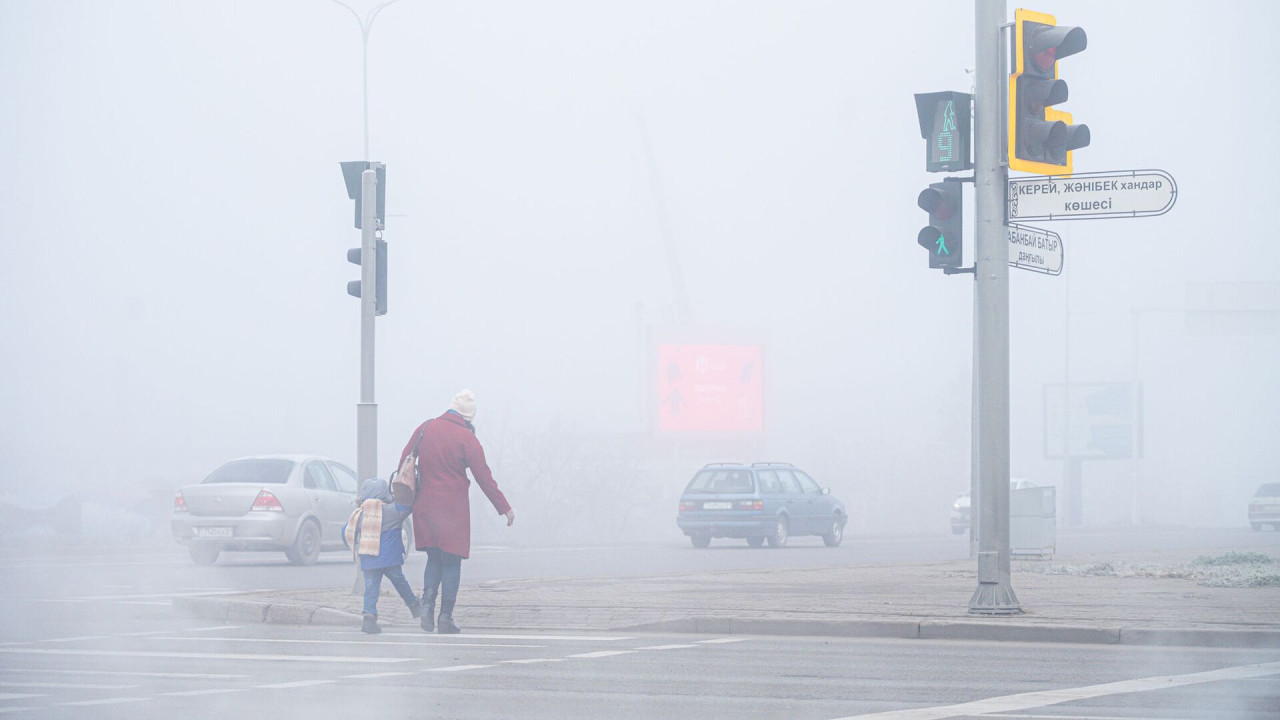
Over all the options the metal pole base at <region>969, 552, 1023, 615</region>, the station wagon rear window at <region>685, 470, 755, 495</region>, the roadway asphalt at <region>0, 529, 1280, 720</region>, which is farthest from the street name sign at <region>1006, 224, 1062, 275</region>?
the station wagon rear window at <region>685, 470, 755, 495</region>

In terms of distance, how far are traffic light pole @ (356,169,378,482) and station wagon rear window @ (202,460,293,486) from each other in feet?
28.2

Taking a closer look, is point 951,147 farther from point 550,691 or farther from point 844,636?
point 550,691

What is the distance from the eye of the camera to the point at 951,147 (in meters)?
12.2

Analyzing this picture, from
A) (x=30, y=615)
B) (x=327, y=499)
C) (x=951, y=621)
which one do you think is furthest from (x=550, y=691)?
(x=327, y=499)

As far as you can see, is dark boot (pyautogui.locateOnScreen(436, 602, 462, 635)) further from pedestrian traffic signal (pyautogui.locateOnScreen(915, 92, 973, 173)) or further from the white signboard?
the white signboard

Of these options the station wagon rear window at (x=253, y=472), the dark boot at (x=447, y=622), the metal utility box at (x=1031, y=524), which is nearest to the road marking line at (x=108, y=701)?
the dark boot at (x=447, y=622)

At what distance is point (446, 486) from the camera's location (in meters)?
12.0

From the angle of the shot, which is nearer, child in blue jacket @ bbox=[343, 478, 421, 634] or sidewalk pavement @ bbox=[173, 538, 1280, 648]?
sidewalk pavement @ bbox=[173, 538, 1280, 648]

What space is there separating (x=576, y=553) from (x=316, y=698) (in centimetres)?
1950

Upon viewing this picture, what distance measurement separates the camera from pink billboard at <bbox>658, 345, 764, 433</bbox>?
6756 cm

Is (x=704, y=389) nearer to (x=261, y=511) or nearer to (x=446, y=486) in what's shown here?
(x=261, y=511)

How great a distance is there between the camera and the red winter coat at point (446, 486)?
471 inches

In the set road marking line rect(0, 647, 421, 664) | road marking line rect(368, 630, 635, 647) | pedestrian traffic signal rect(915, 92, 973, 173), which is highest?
pedestrian traffic signal rect(915, 92, 973, 173)

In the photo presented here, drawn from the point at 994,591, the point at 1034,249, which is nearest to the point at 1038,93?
the point at 1034,249
